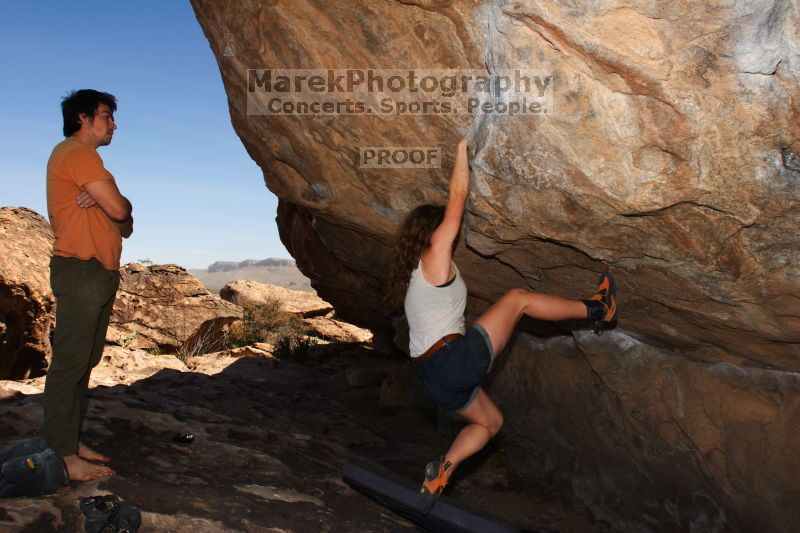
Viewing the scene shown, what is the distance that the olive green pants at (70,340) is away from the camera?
3.50 m

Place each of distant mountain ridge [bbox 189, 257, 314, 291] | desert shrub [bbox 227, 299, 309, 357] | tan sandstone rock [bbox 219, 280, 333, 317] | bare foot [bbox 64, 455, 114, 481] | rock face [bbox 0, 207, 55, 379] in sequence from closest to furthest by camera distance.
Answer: bare foot [bbox 64, 455, 114, 481]
rock face [bbox 0, 207, 55, 379]
desert shrub [bbox 227, 299, 309, 357]
tan sandstone rock [bbox 219, 280, 333, 317]
distant mountain ridge [bbox 189, 257, 314, 291]

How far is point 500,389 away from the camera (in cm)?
610

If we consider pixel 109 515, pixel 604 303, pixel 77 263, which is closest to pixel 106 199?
pixel 77 263

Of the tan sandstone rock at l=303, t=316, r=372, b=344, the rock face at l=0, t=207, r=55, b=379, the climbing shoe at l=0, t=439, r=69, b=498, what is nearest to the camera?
the climbing shoe at l=0, t=439, r=69, b=498

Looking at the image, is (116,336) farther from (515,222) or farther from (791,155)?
(791,155)

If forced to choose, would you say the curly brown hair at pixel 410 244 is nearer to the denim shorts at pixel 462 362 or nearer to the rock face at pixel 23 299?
the denim shorts at pixel 462 362

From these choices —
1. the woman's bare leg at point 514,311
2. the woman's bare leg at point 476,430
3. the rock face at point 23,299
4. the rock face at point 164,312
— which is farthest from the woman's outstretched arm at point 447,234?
the rock face at point 164,312

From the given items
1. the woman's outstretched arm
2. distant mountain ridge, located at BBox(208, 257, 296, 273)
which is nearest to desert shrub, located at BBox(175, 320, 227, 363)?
the woman's outstretched arm

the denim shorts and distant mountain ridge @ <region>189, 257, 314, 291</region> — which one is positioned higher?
the denim shorts

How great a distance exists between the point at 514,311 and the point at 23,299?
19.3 ft

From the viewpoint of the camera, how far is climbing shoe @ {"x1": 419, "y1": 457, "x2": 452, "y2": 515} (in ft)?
11.5

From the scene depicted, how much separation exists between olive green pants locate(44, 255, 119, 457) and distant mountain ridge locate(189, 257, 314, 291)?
246 ft

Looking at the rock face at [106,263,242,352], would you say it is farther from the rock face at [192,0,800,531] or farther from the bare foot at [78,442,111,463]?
the bare foot at [78,442,111,463]

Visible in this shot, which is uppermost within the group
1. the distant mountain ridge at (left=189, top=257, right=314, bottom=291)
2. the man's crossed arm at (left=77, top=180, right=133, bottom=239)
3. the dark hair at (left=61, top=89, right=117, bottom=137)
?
the dark hair at (left=61, top=89, right=117, bottom=137)
